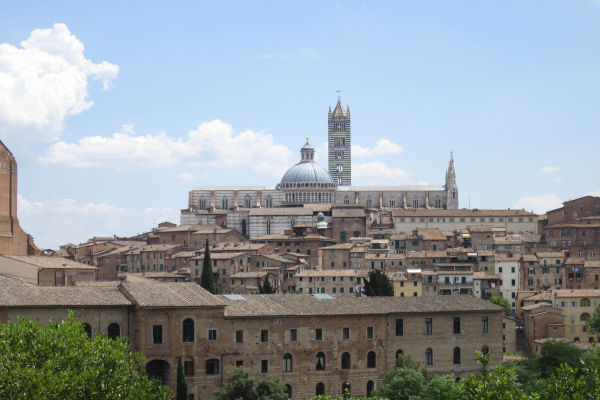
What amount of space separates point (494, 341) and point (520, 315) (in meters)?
17.2

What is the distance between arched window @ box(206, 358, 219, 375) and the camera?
33094 mm

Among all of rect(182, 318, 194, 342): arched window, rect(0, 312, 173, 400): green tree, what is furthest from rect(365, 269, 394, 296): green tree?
rect(0, 312, 173, 400): green tree

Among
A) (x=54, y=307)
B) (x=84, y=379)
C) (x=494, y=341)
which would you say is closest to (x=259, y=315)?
(x=54, y=307)

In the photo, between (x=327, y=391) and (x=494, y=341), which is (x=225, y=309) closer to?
(x=327, y=391)

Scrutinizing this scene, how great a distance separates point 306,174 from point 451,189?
12.6 m

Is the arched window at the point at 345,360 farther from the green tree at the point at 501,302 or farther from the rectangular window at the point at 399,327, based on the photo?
the green tree at the point at 501,302

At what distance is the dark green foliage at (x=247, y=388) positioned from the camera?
31.6 metres

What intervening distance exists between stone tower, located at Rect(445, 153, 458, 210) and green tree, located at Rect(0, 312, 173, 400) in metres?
69.4

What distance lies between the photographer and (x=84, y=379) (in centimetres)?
2338

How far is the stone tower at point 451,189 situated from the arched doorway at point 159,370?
2448 inches

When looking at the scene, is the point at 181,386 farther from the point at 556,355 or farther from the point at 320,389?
the point at 556,355

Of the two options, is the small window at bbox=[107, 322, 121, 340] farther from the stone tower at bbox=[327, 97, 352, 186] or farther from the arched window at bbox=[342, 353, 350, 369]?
the stone tower at bbox=[327, 97, 352, 186]

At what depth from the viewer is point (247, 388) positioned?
1248 inches

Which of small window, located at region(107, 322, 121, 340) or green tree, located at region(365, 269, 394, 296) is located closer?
small window, located at region(107, 322, 121, 340)
